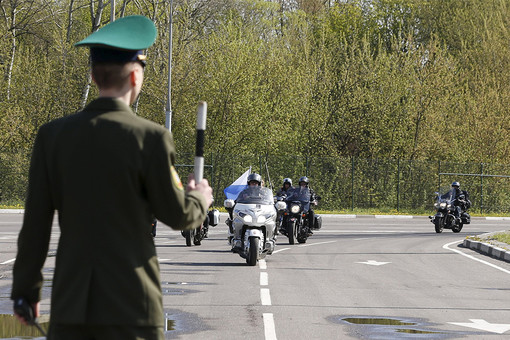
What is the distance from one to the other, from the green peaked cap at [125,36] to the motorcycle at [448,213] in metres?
25.9

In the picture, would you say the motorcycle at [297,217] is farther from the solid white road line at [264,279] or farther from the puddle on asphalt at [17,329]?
the puddle on asphalt at [17,329]

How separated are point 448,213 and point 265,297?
1843cm

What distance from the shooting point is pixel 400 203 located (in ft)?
144

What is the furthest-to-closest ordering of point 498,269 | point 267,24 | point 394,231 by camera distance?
point 267,24
point 394,231
point 498,269

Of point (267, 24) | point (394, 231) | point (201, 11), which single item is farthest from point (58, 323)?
point (267, 24)

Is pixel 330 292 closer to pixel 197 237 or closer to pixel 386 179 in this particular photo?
pixel 197 237

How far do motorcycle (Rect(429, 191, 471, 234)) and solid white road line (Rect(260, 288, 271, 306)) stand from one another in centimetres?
1704

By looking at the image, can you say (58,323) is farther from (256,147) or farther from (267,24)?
(267,24)

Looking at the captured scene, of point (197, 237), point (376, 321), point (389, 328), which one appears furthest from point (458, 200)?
point (389, 328)

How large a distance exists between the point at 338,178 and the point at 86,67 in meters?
12.6

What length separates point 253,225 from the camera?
1666cm

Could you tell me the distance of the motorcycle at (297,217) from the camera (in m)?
22.3

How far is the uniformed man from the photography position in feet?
11.5

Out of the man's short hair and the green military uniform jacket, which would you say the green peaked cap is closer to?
the man's short hair
